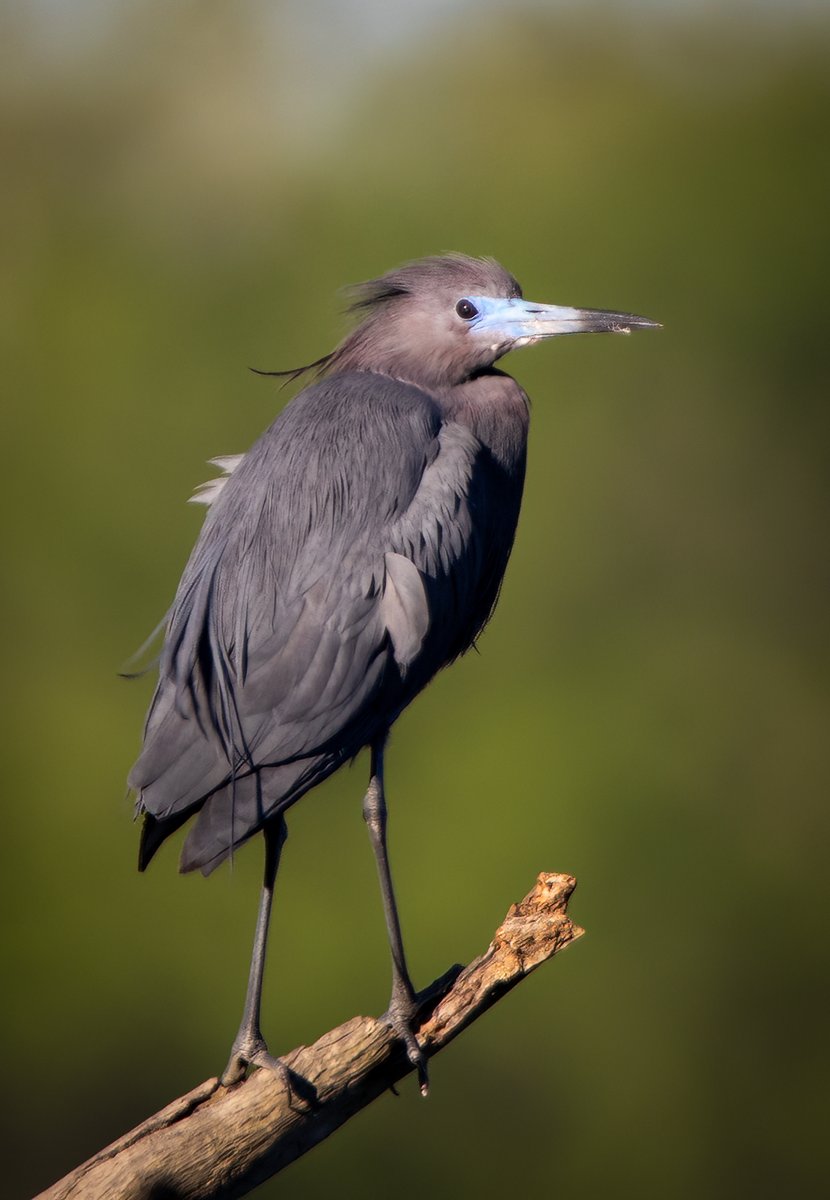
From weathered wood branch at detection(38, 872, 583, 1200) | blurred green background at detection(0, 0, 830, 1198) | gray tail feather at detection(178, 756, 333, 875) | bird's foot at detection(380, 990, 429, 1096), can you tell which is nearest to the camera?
weathered wood branch at detection(38, 872, 583, 1200)

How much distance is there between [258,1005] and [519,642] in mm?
7768

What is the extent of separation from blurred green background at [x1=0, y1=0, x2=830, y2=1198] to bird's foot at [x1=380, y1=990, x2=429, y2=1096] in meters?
6.69

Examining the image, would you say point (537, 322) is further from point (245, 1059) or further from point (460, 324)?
point (245, 1059)

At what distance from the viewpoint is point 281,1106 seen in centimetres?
350

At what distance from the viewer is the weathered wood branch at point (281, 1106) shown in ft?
11.1

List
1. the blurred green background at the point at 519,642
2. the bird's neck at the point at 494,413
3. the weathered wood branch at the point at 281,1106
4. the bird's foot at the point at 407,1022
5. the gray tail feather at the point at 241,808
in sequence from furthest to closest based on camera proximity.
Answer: the blurred green background at the point at 519,642 < the bird's neck at the point at 494,413 < the gray tail feather at the point at 241,808 < the bird's foot at the point at 407,1022 < the weathered wood branch at the point at 281,1106

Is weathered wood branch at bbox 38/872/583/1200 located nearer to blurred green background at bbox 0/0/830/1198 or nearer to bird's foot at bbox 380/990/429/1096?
bird's foot at bbox 380/990/429/1096

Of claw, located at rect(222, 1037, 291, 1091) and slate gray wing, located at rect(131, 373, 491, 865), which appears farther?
slate gray wing, located at rect(131, 373, 491, 865)

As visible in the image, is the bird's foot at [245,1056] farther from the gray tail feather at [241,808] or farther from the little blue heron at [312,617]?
the gray tail feather at [241,808]

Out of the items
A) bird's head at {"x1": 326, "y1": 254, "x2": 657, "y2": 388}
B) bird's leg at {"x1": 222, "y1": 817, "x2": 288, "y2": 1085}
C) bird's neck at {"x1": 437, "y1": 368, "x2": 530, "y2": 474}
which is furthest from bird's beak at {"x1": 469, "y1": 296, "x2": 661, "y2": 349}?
bird's leg at {"x1": 222, "y1": 817, "x2": 288, "y2": 1085}

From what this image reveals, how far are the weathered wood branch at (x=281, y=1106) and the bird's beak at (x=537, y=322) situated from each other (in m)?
1.72

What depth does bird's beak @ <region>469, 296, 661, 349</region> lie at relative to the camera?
4521mm

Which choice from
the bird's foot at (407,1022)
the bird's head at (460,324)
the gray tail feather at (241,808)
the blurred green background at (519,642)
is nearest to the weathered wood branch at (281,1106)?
the bird's foot at (407,1022)

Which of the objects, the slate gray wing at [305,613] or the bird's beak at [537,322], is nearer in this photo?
the slate gray wing at [305,613]
